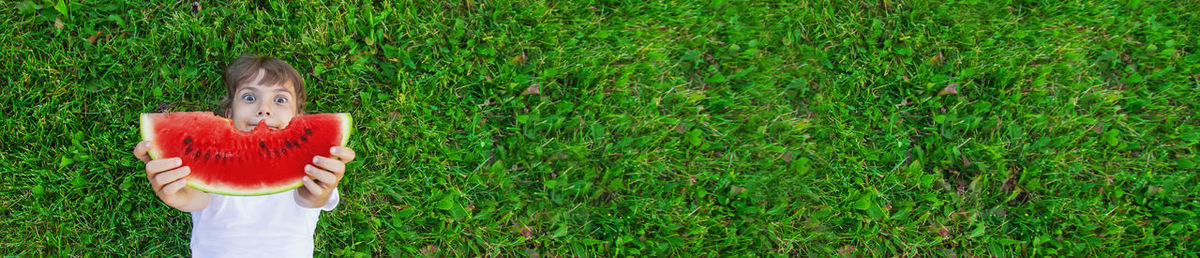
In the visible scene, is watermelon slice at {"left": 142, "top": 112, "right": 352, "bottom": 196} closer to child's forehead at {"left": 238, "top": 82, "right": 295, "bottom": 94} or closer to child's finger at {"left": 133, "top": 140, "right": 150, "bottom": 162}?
child's finger at {"left": 133, "top": 140, "right": 150, "bottom": 162}

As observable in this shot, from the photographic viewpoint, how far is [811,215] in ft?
12.3

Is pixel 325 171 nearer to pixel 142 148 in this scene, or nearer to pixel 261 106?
pixel 261 106

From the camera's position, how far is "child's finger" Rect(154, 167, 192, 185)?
2.38 m

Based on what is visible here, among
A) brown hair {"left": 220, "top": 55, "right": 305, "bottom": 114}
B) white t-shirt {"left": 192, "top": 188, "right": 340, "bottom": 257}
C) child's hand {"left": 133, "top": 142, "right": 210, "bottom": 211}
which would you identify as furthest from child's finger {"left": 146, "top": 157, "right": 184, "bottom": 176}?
brown hair {"left": 220, "top": 55, "right": 305, "bottom": 114}

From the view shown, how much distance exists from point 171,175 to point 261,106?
17.9 inches

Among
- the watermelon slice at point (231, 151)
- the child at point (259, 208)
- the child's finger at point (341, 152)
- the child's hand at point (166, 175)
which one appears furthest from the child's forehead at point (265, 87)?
the child's finger at point (341, 152)

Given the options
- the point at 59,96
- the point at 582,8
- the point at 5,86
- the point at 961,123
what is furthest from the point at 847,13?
the point at 5,86

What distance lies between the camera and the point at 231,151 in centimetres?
251

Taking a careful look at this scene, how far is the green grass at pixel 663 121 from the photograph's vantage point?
333 centimetres

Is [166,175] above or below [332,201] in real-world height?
above

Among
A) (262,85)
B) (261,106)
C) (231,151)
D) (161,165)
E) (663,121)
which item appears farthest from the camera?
(663,121)

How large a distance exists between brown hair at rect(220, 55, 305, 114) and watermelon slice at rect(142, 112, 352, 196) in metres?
0.40

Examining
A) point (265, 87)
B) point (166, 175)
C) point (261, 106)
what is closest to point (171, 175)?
point (166, 175)

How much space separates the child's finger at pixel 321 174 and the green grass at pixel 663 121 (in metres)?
0.88
